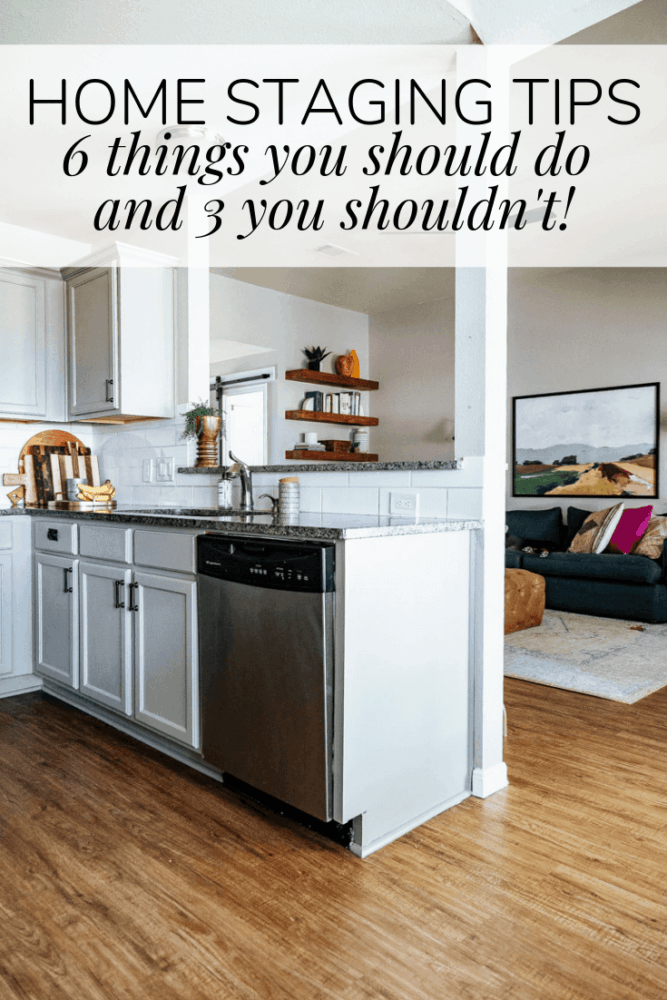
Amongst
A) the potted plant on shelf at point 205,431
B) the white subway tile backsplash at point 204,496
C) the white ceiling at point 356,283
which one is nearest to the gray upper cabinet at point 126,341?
the potted plant on shelf at point 205,431

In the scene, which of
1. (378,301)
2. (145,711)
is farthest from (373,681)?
(378,301)

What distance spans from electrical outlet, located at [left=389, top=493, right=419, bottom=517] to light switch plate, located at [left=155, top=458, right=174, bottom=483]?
152 cm

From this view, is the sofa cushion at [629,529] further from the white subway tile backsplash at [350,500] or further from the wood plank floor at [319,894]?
the white subway tile backsplash at [350,500]

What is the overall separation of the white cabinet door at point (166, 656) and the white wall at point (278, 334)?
371 cm

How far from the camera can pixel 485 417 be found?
2.16 m

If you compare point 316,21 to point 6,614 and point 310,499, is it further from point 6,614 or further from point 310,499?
point 6,614

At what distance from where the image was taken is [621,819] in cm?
203

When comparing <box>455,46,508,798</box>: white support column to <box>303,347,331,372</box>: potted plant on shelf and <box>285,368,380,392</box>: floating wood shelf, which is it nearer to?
<box>285,368,380,392</box>: floating wood shelf

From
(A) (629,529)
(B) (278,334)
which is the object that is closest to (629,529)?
(A) (629,529)

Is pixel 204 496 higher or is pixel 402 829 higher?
pixel 204 496

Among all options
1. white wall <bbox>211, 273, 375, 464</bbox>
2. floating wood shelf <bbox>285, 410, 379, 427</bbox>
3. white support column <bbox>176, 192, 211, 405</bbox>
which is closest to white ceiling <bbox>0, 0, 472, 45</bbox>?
white support column <bbox>176, 192, 211, 405</bbox>

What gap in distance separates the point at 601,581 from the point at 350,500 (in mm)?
3267

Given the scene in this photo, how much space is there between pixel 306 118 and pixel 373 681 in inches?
95.9

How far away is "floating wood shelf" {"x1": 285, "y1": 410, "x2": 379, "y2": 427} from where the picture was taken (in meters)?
6.14
